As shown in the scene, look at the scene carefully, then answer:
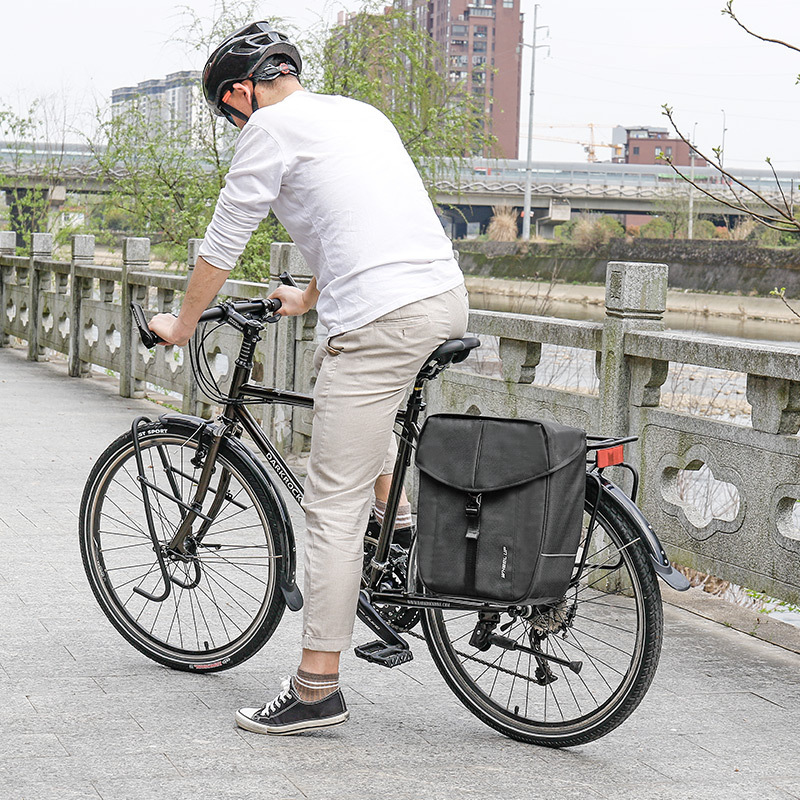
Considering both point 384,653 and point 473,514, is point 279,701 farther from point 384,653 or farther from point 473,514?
point 473,514

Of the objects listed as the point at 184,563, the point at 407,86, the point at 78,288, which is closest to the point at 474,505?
the point at 184,563

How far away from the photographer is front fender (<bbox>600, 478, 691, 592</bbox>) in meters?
3.25

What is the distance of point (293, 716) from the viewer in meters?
3.53

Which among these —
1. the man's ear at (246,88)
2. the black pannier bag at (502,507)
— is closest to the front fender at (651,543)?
the black pannier bag at (502,507)

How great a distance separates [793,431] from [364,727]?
74.8 inches

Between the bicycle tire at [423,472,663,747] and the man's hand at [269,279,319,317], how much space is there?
3.30ft

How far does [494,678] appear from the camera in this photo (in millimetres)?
3635

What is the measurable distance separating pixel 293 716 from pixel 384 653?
0.31 metres

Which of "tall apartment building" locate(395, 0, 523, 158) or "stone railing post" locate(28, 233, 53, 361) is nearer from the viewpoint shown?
"stone railing post" locate(28, 233, 53, 361)

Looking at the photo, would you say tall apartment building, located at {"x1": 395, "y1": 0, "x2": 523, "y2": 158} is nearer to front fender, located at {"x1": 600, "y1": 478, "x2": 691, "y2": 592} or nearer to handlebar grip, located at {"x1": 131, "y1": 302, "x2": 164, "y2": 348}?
handlebar grip, located at {"x1": 131, "y1": 302, "x2": 164, "y2": 348}

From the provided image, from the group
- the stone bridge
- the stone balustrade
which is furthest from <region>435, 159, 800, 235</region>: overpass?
the stone bridge

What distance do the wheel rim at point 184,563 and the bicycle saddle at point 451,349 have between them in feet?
2.45

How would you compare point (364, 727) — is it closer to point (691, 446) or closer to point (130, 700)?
point (130, 700)

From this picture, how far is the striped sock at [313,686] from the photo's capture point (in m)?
3.51
